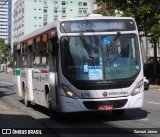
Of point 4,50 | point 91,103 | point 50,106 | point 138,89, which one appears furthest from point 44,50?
point 4,50

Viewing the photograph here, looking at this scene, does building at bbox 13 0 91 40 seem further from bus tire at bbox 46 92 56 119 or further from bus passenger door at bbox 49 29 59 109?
bus passenger door at bbox 49 29 59 109

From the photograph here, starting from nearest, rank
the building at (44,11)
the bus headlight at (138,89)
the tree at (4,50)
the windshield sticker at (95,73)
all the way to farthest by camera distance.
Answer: the windshield sticker at (95,73)
the bus headlight at (138,89)
the tree at (4,50)
the building at (44,11)

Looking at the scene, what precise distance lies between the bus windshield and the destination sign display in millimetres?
226

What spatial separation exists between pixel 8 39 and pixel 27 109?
15292cm

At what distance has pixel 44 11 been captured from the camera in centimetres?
15300

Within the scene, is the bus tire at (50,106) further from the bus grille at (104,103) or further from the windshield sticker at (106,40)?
the windshield sticker at (106,40)

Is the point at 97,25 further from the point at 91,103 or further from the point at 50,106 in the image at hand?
the point at 50,106

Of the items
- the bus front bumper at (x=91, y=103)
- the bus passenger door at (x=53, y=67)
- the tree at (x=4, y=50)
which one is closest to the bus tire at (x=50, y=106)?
the bus passenger door at (x=53, y=67)

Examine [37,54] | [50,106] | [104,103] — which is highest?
[37,54]

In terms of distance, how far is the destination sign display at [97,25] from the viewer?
13242mm

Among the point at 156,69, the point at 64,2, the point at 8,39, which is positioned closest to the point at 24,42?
the point at 156,69

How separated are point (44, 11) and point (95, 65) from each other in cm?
14190

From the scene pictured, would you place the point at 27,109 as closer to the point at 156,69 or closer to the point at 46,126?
the point at 46,126

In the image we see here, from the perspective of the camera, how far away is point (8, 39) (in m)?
169
